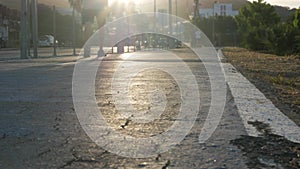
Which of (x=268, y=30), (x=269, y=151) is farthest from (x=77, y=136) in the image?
(x=268, y=30)

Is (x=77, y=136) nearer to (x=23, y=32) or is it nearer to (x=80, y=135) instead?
Answer: (x=80, y=135)

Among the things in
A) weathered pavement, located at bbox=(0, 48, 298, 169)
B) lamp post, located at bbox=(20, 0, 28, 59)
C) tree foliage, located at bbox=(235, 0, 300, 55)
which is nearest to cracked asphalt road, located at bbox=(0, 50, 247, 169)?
weathered pavement, located at bbox=(0, 48, 298, 169)

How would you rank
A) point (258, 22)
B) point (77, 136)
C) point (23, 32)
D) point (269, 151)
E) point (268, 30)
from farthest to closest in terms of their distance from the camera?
1. point (258, 22)
2. point (268, 30)
3. point (23, 32)
4. point (77, 136)
5. point (269, 151)

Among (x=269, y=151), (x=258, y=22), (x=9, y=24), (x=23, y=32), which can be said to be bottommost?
(x=269, y=151)

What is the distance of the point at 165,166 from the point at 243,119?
2.20 metres

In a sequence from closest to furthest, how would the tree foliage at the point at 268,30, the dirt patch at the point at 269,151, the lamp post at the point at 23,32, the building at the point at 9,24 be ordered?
the dirt patch at the point at 269,151
the lamp post at the point at 23,32
the tree foliage at the point at 268,30
the building at the point at 9,24

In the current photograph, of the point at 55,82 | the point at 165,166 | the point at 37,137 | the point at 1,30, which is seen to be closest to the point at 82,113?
the point at 37,137

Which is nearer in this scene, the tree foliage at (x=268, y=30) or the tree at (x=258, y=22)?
the tree foliage at (x=268, y=30)

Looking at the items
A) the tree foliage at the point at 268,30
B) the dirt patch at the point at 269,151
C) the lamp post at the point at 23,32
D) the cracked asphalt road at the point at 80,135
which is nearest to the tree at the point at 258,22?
the tree foliage at the point at 268,30

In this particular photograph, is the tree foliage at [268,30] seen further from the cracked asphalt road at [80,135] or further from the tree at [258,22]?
the cracked asphalt road at [80,135]

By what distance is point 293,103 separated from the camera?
7496 mm

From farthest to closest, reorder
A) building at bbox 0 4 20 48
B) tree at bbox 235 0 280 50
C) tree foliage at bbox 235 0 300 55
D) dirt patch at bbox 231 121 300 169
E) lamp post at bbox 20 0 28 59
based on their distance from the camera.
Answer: building at bbox 0 4 20 48 < tree at bbox 235 0 280 50 < tree foliage at bbox 235 0 300 55 < lamp post at bbox 20 0 28 59 < dirt patch at bbox 231 121 300 169

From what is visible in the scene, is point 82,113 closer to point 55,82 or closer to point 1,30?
point 55,82

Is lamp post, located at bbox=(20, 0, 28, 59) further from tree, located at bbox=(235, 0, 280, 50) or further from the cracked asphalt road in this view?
the cracked asphalt road
